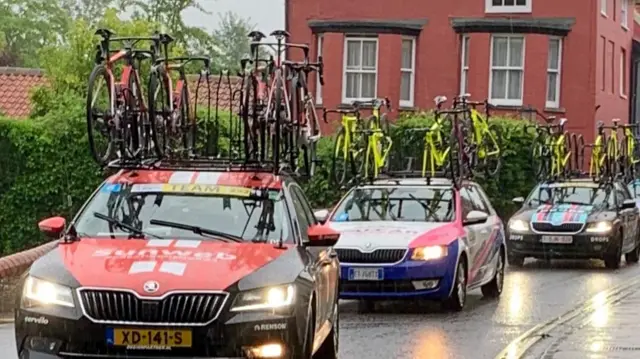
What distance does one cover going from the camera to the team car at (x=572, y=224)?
892 inches

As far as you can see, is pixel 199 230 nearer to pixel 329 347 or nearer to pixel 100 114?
pixel 329 347

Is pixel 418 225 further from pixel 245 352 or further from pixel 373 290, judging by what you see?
pixel 245 352

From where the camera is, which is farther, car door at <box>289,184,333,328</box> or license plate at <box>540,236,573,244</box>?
license plate at <box>540,236,573,244</box>

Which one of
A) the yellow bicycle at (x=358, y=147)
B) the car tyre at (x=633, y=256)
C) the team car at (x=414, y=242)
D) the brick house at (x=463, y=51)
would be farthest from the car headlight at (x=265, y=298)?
the brick house at (x=463, y=51)

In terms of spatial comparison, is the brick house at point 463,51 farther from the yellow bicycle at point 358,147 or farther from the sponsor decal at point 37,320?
the sponsor decal at point 37,320

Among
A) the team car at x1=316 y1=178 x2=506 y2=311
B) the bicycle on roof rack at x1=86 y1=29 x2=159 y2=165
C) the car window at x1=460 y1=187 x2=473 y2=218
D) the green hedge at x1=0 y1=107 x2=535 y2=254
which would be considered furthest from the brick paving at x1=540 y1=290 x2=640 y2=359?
the green hedge at x1=0 y1=107 x2=535 y2=254

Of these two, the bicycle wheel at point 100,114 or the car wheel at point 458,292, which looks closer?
the bicycle wheel at point 100,114

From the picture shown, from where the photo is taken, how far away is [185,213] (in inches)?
386

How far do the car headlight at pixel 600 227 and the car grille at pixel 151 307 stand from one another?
49.8 feet

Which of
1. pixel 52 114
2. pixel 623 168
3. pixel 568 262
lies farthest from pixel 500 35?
pixel 52 114

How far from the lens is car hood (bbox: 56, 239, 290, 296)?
843 cm

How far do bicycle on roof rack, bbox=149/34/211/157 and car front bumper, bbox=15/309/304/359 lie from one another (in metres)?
4.56

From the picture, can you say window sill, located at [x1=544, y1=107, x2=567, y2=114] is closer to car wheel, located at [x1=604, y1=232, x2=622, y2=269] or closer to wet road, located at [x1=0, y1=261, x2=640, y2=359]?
car wheel, located at [x1=604, y1=232, x2=622, y2=269]

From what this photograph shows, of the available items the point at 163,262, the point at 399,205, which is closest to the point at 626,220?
the point at 399,205
